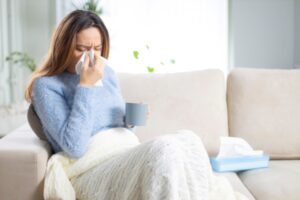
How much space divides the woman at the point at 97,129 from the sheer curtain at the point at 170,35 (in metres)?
1.51

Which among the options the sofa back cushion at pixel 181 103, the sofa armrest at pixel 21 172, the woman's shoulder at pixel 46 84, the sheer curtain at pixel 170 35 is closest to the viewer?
the sofa armrest at pixel 21 172

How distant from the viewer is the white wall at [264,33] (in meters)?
3.33

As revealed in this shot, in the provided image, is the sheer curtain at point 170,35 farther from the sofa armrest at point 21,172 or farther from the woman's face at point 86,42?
the sofa armrest at point 21,172

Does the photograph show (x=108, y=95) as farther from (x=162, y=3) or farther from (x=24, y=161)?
(x=162, y=3)

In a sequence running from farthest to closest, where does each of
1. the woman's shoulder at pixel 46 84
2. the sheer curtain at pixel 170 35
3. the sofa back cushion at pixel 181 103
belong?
the sheer curtain at pixel 170 35 → the sofa back cushion at pixel 181 103 → the woman's shoulder at pixel 46 84

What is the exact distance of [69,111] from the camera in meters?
1.47

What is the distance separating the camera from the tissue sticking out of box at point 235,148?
5.87 ft

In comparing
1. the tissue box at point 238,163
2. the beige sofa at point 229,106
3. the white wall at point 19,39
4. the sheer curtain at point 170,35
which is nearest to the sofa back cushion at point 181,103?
the beige sofa at point 229,106

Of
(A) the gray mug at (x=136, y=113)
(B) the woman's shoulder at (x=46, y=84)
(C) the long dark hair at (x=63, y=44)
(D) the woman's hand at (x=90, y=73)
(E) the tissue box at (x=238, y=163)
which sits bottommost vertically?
(E) the tissue box at (x=238, y=163)

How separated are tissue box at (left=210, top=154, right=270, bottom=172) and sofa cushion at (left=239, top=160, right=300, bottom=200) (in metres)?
0.03

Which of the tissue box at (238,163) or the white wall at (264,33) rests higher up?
the white wall at (264,33)

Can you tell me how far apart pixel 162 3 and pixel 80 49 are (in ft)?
6.05

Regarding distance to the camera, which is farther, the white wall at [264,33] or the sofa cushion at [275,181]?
the white wall at [264,33]

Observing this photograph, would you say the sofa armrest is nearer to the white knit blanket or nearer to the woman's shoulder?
the white knit blanket
